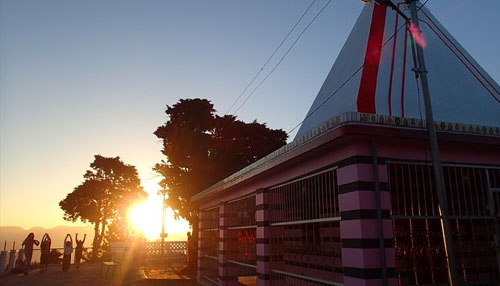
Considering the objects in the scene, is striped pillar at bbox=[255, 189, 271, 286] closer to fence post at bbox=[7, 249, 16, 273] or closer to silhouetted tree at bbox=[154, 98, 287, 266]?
silhouetted tree at bbox=[154, 98, 287, 266]

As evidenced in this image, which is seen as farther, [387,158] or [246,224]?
[246,224]

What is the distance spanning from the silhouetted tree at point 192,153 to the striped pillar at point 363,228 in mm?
16868

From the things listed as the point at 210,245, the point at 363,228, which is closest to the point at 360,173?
the point at 363,228

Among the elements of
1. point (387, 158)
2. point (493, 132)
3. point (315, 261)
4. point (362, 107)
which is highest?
point (362, 107)

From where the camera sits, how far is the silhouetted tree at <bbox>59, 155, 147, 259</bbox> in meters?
40.8

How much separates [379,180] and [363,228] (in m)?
0.87

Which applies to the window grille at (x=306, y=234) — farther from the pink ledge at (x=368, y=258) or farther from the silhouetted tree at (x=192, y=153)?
the silhouetted tree at (x=192, y=153)

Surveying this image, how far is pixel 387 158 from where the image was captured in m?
6.43

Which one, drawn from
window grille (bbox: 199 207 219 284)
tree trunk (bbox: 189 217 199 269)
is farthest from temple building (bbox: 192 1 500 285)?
tree trunk (bbox: 189 217 199 269)

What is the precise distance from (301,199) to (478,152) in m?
3.70

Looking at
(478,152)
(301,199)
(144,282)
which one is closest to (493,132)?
(478,152)

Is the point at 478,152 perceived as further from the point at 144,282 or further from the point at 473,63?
the point at 144,282

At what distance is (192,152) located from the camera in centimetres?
2272

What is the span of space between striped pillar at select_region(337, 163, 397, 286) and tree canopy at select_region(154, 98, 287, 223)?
16.9 meters
